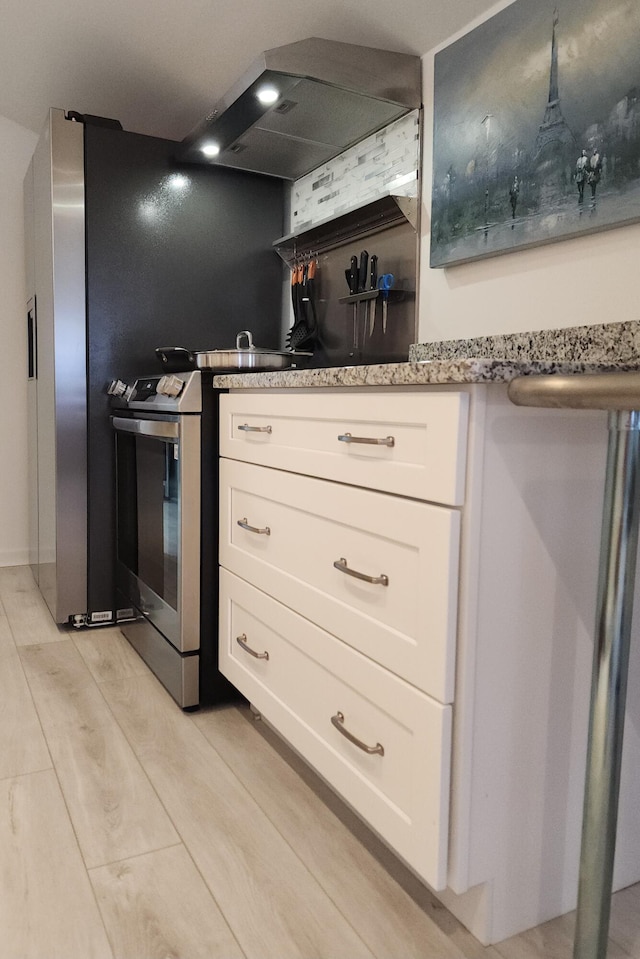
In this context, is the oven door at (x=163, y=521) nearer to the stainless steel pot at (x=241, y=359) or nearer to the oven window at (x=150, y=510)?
the oven window at (x=150, y=510)

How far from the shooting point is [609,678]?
2.95ft

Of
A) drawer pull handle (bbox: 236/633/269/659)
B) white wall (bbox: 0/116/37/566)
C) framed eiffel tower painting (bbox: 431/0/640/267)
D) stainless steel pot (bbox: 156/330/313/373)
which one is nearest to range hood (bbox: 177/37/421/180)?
framed eiffel tower painting (bbox: 431/0/640/267)

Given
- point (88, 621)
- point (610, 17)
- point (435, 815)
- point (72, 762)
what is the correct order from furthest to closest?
point (88, 621)
point (72, 762)
point (610, 17)
point (435, 815)

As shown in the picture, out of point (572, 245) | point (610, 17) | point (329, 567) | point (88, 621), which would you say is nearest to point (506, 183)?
point (572, 245)

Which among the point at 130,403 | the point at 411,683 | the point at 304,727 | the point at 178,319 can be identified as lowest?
the point at 304,727

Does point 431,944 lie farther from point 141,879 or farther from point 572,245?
point 572,245

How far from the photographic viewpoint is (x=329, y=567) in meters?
1.30

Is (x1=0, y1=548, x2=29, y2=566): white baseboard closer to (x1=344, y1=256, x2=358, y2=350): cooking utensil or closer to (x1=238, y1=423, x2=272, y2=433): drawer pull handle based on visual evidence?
(x1=344, y1=256, x2=358, y2=350): cooking utensil

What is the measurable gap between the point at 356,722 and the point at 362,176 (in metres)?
1.74

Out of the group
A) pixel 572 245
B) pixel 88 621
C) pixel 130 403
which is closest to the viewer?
pixel 572 245

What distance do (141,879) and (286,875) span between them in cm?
25

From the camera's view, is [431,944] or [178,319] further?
[178,319]

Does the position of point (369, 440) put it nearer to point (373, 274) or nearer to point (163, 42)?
point (373, 274)

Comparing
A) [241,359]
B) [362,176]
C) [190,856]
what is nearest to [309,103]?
[362,176]
